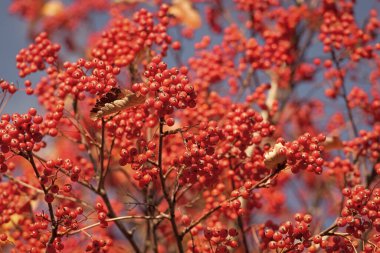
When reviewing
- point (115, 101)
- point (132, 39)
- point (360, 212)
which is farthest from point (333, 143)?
point (115, 101)

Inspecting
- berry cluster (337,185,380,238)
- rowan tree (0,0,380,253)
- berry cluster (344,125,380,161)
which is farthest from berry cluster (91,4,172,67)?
berry cluster (337,185,380,238)

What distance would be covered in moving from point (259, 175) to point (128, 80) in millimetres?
2496

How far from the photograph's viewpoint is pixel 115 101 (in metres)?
4.21

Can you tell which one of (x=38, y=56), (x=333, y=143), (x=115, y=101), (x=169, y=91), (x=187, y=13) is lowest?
(x=169, y=91)

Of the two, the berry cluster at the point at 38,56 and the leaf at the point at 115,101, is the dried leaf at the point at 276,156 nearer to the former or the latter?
the leaf at the point at 115,101

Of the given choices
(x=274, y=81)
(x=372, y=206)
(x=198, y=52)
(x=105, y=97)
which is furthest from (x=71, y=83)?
(x=274, y=81)

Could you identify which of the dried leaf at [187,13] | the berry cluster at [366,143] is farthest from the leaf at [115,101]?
the dried leaf at [187,13]

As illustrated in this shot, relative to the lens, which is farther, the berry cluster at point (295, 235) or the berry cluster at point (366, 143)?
the berry cluster at point (366, 143)

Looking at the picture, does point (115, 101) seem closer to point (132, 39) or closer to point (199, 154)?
point (199, 154)

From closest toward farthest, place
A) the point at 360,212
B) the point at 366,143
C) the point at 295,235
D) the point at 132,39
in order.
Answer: the point at 360,212 < the point at 295,235 < the point at 132,39 < the point at 366,143

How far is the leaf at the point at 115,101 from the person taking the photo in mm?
4191

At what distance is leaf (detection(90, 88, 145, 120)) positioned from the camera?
165 inches

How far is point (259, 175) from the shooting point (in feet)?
17.8

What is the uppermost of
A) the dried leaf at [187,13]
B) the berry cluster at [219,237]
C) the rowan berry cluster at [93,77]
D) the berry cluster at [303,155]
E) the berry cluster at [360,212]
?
the dried leaf at [187,13]
